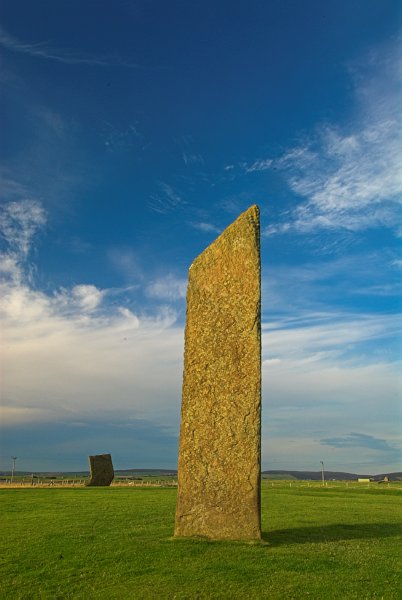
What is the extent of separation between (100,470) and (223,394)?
3160 cm

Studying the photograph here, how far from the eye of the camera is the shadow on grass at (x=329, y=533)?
12969 mm

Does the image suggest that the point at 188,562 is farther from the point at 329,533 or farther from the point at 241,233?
the point at 241,233

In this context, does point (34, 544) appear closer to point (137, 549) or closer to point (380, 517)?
point (137, 549)

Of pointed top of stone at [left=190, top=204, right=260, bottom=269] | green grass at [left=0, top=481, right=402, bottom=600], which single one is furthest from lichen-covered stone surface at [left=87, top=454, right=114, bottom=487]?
pointed top of stone at [left=190, top=204, right=260, bottom=269]

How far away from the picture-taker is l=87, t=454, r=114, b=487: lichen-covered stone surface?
40562 mm

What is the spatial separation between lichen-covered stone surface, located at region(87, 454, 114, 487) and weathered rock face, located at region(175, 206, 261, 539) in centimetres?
3000

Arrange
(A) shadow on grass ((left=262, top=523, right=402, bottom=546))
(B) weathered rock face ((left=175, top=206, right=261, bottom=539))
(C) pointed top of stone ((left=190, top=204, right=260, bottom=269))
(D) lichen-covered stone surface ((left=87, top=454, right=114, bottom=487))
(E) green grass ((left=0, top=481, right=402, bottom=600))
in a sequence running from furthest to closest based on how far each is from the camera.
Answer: (D) lichen-covered stone surface ((left=87, top=454, right=114, bottom=487)) < (C) pointed top of stone ((left=190, top=204, right=260, bottom=269)) < (A) shadow on grass ((left=262, top=523, right=402, bottom=546)) < (B) weathered rock face ((left=175, top=206, right=261, bottom=539)) < (E) green grass ((left=0, top=481, right=402, bottom=600))

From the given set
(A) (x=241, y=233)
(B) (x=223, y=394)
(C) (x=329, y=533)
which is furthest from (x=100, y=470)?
(A) (x=241, y=233)

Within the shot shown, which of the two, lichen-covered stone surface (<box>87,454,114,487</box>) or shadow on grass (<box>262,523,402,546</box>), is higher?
lichen-covered stone surface (<box>87,454,114,487</box>)

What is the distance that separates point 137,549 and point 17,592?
3.17 m

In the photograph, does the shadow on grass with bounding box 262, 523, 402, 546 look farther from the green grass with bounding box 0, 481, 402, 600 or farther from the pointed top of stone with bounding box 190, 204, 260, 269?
the pointed top of stone with bounding box 190, 204, 260, 269

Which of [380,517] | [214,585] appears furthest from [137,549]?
[380,517]

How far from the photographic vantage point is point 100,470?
41062 mm

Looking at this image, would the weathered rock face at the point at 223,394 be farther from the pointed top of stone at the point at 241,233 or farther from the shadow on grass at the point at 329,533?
the shadow on grass at the point at 329,533
